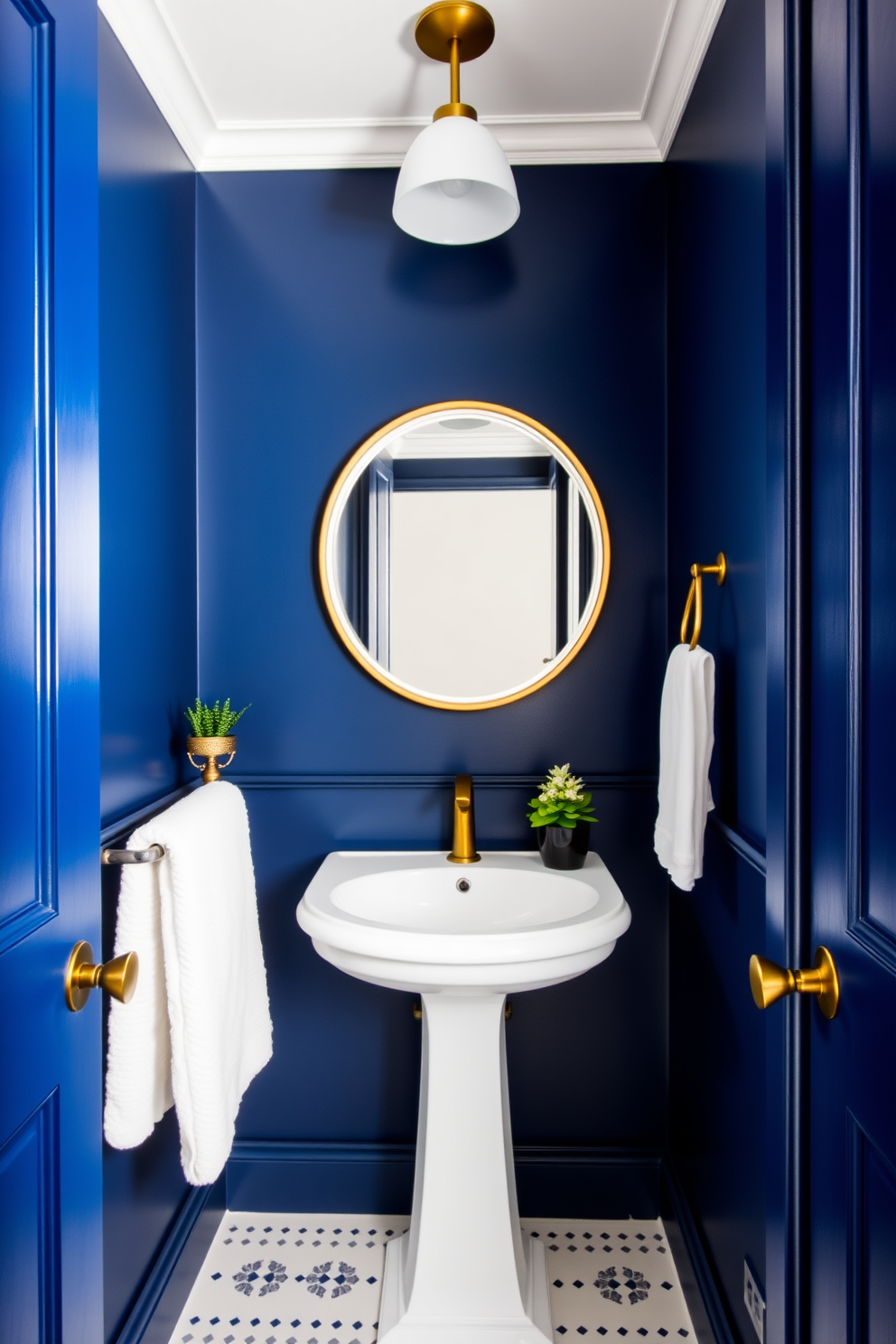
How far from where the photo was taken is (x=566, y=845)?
1748 mm

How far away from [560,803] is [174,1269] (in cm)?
113

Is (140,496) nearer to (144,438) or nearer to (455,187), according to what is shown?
(144,438)

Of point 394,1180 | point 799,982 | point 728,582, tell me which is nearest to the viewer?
point 799,982

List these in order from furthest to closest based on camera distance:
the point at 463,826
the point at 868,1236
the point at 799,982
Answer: the point at 463,826, the point at 799,982, the point at 868,1236

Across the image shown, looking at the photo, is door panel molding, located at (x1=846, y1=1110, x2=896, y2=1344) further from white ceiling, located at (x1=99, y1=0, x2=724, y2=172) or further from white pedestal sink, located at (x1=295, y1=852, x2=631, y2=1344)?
white ceiling, located at (x1=99, y1=0, x2=724, y2=172)

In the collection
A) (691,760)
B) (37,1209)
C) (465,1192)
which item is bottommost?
(465,1192)

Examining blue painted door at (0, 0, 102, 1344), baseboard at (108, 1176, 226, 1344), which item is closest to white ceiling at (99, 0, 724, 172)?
blue painted door at (0, 0, 102, 1344)

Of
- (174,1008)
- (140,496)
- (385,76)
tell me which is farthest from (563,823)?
(385,76)

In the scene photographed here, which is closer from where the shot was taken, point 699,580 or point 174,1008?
point 174,1008

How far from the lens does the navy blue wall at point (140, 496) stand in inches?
55.4

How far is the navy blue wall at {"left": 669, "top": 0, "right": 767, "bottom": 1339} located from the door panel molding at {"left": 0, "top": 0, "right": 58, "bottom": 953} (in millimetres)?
876

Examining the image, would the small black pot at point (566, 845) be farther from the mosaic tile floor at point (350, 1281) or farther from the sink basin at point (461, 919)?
the mosaic tile floor at point (350, 1281)

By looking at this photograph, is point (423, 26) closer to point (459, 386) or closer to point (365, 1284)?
point (459, 386)

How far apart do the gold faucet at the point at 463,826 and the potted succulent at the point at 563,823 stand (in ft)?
0.42
